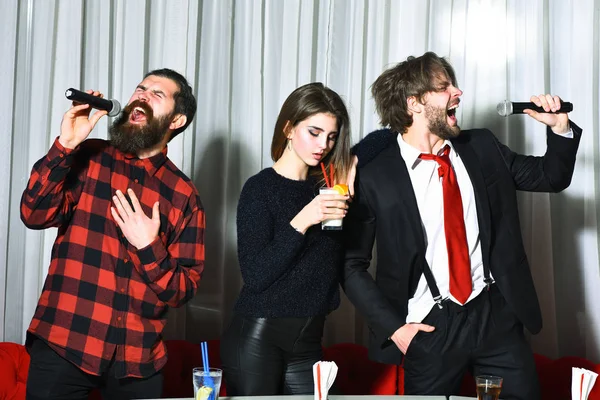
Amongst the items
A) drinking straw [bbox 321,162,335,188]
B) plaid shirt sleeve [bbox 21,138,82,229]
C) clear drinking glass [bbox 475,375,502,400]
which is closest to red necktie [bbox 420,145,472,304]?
drinking straw [bbox 321,162,335,188]

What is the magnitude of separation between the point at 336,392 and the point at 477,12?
203cm

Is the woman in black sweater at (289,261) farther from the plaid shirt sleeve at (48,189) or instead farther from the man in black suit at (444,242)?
the plaid shirt sleeve at (48,189)

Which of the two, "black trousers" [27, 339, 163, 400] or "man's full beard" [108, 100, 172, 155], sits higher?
"man's full beard" [108, 100, 172, 155]

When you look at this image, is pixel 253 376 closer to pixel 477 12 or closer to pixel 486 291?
pixel 486 291

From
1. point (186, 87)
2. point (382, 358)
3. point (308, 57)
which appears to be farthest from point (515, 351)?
point (308, 57)

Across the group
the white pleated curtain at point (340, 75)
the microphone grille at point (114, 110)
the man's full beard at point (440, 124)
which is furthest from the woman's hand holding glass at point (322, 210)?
the white pleated curtain at point (340, 75)

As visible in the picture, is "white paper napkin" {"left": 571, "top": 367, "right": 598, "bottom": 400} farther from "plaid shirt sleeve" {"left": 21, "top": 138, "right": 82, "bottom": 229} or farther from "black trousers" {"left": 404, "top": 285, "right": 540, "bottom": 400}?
"plaid shirt sleeve" {"left": 21, "top": 138, "right": 82, "bottom": 229}

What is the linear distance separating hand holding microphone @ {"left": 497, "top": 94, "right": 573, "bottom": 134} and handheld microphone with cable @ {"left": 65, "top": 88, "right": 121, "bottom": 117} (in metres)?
1.25

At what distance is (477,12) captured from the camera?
3734mm

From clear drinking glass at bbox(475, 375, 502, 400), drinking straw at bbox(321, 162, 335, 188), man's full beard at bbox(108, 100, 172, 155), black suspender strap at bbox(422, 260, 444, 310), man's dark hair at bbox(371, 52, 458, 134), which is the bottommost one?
clear drinking glass at bbox(475, 375, 502, 400)

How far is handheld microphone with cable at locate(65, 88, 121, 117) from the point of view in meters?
2.21

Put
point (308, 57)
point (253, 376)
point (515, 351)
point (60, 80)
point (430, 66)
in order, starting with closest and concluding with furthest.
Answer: point (253, 376), point (515, 351), point (430, 66), point (60, 80), point (308, 57)

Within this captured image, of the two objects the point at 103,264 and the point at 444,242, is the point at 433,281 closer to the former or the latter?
the point at 444,242

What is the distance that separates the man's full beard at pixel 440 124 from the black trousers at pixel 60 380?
50.5 inches
